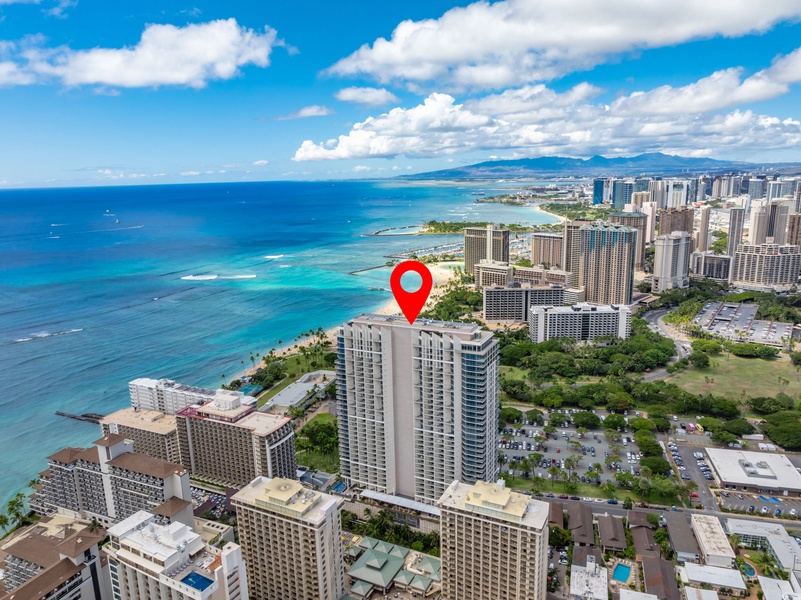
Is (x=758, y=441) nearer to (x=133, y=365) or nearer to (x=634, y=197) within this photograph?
(x=133, y=365)

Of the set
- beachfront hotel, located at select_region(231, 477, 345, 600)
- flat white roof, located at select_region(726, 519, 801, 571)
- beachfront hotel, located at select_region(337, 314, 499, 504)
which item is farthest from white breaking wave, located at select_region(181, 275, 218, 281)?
flat white roof, located at select_region(726, 519, 801, 571)

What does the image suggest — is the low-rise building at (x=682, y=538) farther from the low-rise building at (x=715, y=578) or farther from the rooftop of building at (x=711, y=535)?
the low-rise building at (x=715, y=578)

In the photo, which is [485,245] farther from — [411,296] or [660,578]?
[660,578]

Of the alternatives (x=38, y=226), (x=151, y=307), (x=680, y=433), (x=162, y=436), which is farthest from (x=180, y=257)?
(x=680, y=433)

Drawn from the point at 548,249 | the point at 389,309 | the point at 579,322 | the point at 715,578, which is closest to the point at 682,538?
the point at 715,578

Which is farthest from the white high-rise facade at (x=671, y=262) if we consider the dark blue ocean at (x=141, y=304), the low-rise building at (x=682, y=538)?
the low-rise building at (x=682, y=538)

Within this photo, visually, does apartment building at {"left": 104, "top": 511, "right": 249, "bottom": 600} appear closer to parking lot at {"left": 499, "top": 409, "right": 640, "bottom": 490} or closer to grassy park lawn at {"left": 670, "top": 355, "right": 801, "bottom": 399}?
parking lot at {"left": 499, "top": 409, "right": 640, "bottom": 490}
